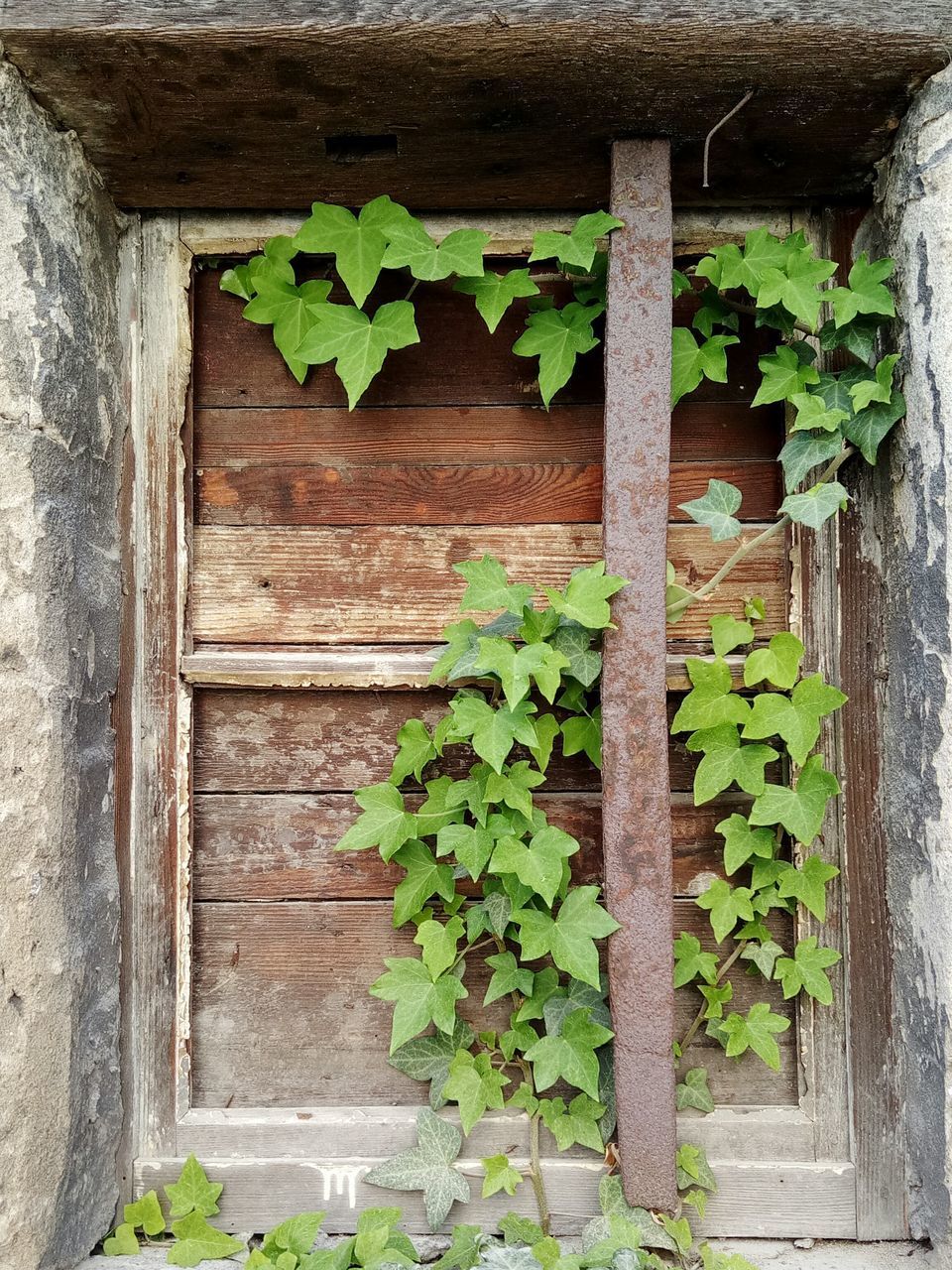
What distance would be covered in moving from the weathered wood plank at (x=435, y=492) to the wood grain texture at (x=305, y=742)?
281 mm

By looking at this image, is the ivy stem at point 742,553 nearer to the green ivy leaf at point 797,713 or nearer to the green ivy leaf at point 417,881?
the green ivy leaf at point 797,713

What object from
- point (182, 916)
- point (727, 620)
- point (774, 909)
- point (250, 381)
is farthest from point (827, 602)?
point (182, 916)

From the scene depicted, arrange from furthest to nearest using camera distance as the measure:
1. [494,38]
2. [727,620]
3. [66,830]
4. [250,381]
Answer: [250,381]
[727,620]
[66,830]
[494,38]

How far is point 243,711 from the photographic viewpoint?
125 centimetres

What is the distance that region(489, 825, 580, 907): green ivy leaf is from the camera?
1051 mm

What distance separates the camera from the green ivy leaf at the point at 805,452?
1.10 m

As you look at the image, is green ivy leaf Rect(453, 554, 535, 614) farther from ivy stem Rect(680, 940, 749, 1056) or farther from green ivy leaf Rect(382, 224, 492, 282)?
ivy stem Rect(680, 940, 749, 1056)

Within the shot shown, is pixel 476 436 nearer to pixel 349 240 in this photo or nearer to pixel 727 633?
pixel 349 240

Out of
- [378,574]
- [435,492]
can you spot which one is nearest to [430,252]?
[435,492]

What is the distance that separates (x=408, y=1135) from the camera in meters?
1.20

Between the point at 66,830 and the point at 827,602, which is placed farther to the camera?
the point at 827,602

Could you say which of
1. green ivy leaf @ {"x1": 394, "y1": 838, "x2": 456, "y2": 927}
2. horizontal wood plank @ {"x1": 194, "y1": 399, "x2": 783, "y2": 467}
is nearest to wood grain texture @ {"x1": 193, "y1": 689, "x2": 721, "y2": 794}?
green ivy leaf @ {"x1": 394, "y1": 838, "x2": 456, "y2": 927}

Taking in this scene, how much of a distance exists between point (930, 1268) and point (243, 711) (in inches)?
49.3

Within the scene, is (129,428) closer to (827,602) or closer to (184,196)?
(184,196)
